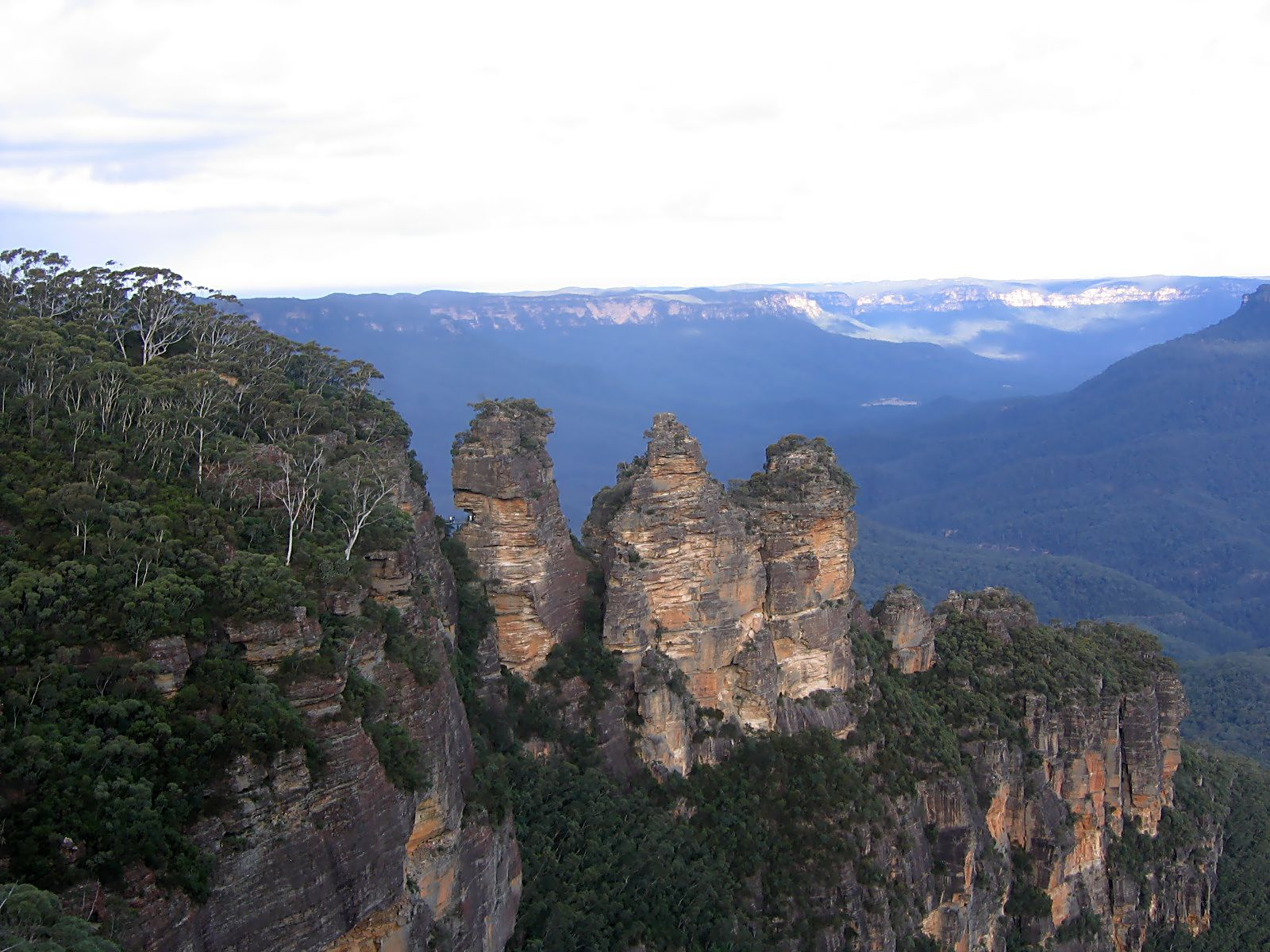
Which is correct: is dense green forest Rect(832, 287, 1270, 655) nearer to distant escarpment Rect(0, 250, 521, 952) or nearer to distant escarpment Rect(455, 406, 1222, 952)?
distant escarpment Rect(455, 406, 1222, 952)

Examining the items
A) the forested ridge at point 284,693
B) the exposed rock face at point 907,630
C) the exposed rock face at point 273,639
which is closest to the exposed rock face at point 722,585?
the forested ridge at point 284,693

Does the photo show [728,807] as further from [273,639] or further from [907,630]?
[273,639]

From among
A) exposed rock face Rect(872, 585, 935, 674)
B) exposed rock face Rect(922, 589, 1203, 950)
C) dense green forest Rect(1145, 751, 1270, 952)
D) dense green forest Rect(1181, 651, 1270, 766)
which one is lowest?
dense green forest Rect(1181, 651, 1270, 766)

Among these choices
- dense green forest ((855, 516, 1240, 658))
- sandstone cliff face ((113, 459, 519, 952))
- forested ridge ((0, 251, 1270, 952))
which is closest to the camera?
forested ridge ((0, 251, 1270, 952))

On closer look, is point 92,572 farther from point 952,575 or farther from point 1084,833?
point 952,575

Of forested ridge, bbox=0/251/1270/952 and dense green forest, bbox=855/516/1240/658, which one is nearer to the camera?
forested ridge, bbox=0/251/1270/952

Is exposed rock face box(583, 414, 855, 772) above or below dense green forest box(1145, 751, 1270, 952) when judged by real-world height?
above

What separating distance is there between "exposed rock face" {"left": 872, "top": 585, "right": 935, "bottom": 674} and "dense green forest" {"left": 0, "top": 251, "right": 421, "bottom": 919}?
81.3 feet

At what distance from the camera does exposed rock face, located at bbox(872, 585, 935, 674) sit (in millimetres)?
46031

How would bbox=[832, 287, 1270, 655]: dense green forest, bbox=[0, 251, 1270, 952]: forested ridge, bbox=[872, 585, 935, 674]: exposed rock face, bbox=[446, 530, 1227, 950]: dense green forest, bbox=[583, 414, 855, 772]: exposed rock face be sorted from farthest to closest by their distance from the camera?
bbox=[832, 287, 1270, 655]: dense green forest → bbox=[872, 585, 935, 674]: exposed rock face → bbox=[583, 414, 855, 772]: exposed rock face → bbox=[446, 530, 1227, 950]: dense green forest → bbox=[0, 251, 1270, 952]: forested ridge

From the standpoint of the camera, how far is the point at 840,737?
41188mm

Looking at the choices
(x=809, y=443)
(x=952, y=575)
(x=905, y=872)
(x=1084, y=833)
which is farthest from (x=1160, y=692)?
(x=952, y=575)

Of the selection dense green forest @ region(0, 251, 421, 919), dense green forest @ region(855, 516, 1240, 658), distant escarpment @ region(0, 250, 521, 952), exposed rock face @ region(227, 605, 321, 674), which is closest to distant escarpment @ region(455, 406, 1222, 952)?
distant escarpment @ region(0, 250, 521, 952)

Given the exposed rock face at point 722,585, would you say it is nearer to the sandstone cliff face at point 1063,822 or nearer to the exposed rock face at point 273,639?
the sandstone cliff face at point 1063,822
